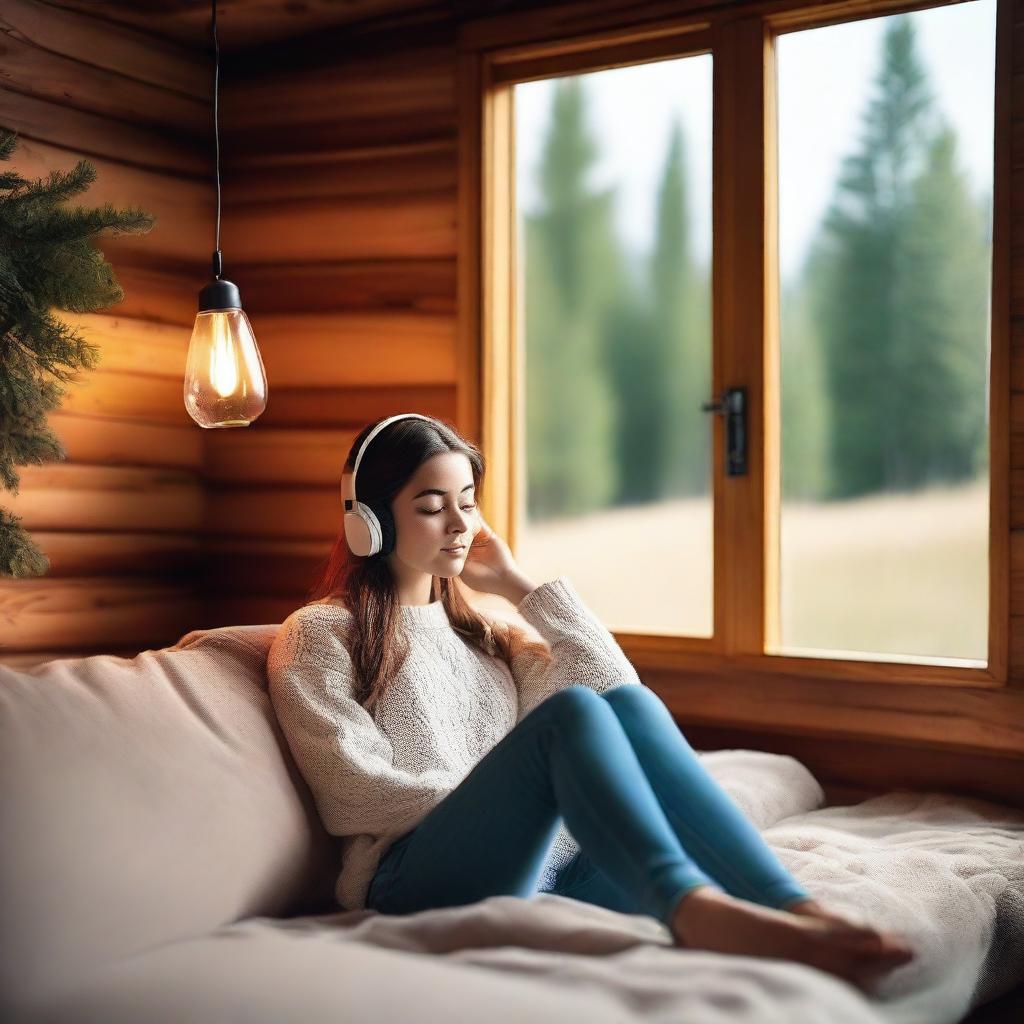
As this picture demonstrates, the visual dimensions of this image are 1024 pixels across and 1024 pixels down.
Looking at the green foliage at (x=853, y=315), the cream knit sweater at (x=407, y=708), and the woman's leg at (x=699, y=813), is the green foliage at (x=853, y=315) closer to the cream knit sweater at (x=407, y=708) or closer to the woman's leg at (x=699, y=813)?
the cream knit sweater at (x=407, y=708)

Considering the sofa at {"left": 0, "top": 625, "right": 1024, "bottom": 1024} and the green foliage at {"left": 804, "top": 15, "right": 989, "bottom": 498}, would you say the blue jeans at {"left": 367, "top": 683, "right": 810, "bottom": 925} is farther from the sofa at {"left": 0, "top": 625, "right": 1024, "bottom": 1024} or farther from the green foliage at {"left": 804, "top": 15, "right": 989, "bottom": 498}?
the green foliage at {"left": 804, "top": 15, "right": 989, "bottom": 498}

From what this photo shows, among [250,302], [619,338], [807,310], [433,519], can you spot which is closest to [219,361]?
[433,519]

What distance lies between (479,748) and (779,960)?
749 mm

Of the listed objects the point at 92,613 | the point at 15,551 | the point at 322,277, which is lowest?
the point at 92,613

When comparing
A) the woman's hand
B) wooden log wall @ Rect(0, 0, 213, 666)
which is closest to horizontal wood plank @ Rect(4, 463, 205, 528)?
wooden log wall @ Rect(0, 0, 213, 666)

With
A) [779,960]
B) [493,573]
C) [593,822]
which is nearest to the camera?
[779,960]

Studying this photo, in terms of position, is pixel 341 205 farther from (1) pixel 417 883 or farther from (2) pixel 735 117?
(1) pixel 417 883

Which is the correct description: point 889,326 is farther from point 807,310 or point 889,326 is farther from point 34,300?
point 34,300

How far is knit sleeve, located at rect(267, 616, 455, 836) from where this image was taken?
1.92m

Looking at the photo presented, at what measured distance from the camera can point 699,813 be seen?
1784mm

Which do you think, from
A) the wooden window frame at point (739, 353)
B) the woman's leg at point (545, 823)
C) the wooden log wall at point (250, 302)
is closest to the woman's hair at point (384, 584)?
the woman's leg at point (545, 823)

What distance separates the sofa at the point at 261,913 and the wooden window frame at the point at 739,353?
56 cm

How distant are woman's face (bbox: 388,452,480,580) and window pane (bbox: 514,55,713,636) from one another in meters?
1.03

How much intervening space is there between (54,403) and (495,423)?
49.5 inches
